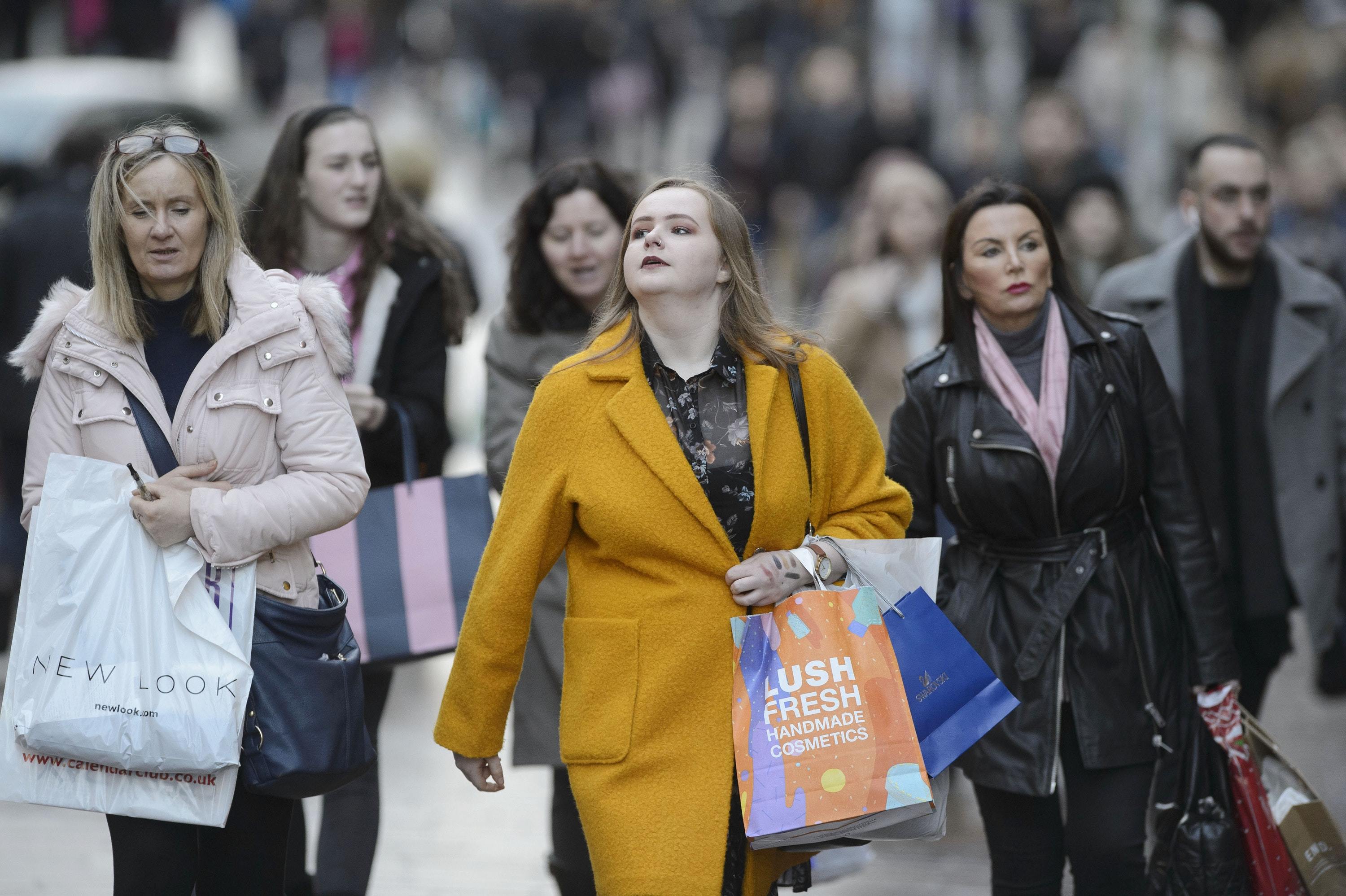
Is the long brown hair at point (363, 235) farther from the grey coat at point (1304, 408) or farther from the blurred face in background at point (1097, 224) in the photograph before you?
the blurred face in background at point (1097, 224)

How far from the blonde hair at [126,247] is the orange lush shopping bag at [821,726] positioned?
56.0 inches

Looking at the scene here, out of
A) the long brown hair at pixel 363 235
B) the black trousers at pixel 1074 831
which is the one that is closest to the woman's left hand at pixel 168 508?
the long brown hair at pixel 363 235

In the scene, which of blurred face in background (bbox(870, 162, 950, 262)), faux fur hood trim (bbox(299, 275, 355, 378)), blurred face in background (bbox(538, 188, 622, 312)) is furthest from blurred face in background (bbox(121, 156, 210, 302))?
blurred face in background (bbox(870, 162, 950, 262))

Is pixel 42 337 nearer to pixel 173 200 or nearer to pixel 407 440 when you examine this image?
pixel 173 200

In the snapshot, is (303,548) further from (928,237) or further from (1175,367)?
(928,237)

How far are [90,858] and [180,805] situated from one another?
2790mm

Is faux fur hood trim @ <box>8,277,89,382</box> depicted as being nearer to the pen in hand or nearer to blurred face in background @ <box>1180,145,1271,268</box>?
the pen in hand

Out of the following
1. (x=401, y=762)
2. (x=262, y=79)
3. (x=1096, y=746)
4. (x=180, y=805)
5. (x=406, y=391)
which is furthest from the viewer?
(x=262, y=79)

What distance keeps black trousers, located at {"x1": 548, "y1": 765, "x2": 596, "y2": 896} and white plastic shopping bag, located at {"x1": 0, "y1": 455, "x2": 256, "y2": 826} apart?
5.23 ft

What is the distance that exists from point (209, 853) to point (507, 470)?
1642mm

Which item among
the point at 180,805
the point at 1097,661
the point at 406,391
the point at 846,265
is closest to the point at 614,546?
the point at 180,805

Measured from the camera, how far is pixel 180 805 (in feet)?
13.5

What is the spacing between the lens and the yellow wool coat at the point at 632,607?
417cm

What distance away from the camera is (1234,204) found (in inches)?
244
